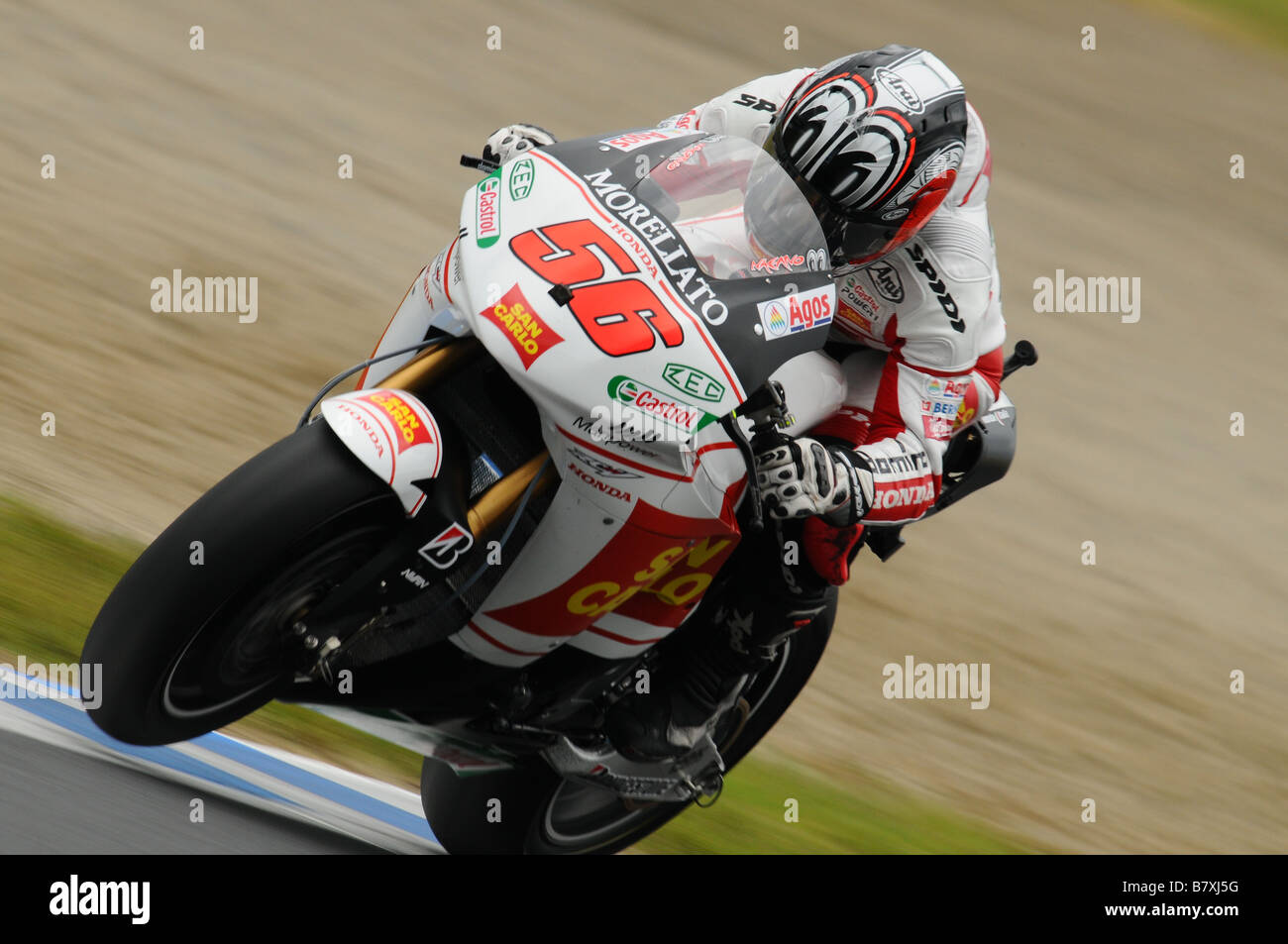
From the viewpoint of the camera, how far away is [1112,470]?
293 inches

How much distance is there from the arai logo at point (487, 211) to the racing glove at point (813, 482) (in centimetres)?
67

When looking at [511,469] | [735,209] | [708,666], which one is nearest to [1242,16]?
[708,666]

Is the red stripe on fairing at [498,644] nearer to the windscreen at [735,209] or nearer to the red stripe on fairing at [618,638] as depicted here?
the red stripe on fairing at [618,638]

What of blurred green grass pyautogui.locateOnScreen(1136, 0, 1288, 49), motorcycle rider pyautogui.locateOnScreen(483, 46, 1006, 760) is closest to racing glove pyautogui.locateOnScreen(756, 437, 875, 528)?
motorcycle rider pyautogui.locateOnScreen(483, 46, 1006, 760)

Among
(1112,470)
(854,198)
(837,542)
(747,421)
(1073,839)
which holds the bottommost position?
(1073,839)

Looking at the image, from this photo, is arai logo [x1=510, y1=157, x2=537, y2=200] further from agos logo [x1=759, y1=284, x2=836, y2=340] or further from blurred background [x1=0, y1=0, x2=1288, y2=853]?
blurred background [x1=0, y1=0, x2=1288, y2=853]

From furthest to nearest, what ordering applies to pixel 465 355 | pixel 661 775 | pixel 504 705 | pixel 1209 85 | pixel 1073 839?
pixel 1209 85 → pixel 1073 839 → pixel 661 775 → pixel 504 705 → pixel 465 355

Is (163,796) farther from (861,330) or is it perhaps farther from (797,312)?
(861,330)

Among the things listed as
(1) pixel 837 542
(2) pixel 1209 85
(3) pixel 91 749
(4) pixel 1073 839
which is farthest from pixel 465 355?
(2) pixel 1209 85

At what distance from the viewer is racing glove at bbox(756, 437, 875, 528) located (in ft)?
9.91

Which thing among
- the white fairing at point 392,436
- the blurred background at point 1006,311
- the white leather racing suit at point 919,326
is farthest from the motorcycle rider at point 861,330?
the blurred background at point 1006,311

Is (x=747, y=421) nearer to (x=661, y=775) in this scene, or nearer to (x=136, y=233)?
(x=661, y=775)

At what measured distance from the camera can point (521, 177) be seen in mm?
2996

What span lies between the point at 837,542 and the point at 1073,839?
2.12m
